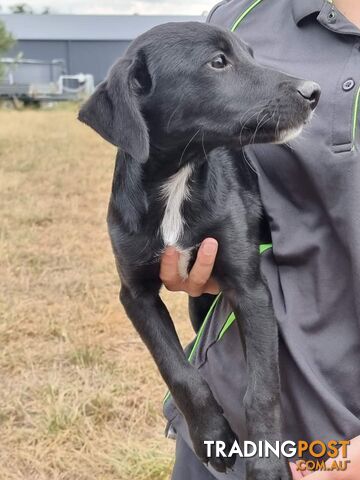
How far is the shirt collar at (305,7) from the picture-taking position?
4.84ft

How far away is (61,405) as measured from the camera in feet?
11.0

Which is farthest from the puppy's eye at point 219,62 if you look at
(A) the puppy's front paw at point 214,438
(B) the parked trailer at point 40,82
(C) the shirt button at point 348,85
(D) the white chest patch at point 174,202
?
(B) the parked trailer at point 40,82

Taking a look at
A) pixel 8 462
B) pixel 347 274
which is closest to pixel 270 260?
pixel 347 274

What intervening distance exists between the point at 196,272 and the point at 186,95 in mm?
464

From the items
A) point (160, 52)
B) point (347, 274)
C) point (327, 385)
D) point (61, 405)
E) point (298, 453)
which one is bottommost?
point (61, 405)

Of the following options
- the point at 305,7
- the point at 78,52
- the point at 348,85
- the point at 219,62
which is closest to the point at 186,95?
the point at 219,62

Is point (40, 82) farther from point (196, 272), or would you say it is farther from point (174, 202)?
point (196, 272)

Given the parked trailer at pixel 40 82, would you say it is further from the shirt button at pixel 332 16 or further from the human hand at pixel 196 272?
the shirt button at pixel 332 16

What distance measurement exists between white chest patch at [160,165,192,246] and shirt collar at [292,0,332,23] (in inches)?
18.4

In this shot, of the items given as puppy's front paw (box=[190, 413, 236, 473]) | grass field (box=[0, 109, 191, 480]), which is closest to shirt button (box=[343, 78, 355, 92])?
puppy's front paw (box=[190, 413, 236, 473])

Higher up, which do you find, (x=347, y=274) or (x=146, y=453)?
(x=347, y=274)

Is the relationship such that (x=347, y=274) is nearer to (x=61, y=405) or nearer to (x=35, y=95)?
(x=61, y=405)

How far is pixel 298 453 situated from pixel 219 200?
599 millimetres

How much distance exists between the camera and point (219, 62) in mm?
1751
